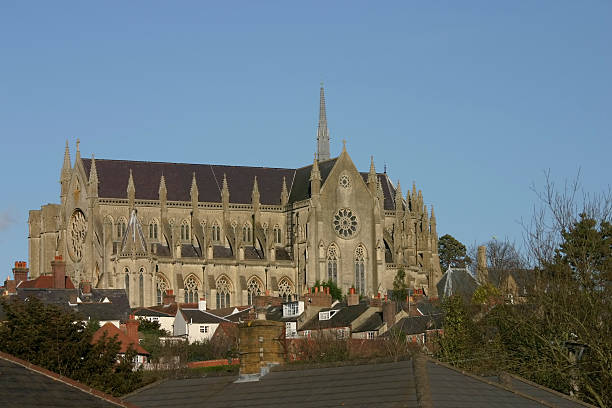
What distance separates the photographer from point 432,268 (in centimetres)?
12131

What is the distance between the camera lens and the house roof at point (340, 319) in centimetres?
8125

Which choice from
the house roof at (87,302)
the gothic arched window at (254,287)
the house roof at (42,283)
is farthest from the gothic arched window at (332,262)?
the house roof at (87,302)

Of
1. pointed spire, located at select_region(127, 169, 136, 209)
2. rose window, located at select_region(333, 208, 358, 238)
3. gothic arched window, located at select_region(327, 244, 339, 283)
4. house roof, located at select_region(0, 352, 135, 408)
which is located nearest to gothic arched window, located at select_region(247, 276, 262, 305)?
gothic arched window, located at select_region(327, 244, 339, 283)

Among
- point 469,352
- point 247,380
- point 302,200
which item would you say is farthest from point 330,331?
point 247,380

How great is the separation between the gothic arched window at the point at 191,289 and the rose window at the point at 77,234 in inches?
366

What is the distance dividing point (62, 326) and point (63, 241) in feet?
246

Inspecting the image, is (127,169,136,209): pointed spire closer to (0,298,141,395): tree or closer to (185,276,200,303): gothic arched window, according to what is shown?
(185,276,200,303): gothic arched window

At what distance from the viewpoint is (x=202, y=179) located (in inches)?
4811

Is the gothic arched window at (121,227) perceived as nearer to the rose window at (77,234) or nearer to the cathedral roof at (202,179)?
the cathedral roof at (202,179)

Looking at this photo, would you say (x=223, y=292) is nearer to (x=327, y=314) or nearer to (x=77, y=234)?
(x=77, y=234)

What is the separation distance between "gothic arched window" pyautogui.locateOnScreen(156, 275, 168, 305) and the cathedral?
0.10 m

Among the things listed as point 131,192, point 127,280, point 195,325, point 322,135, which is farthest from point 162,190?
point 322,135

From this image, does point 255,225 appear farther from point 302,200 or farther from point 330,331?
point 330,331

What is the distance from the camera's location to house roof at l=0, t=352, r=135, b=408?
2119 centimetres
